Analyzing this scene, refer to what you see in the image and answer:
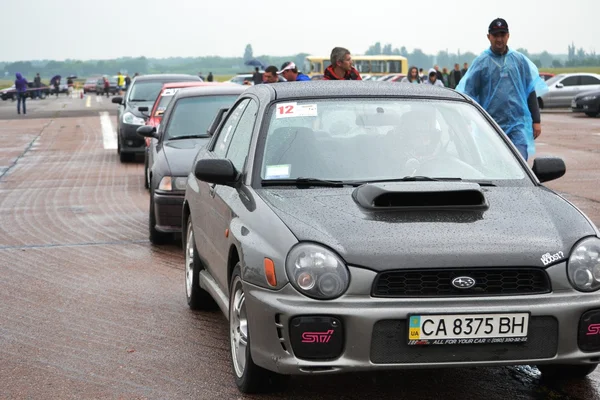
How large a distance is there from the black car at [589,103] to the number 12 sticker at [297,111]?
94.1ft

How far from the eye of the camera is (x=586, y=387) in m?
5.18

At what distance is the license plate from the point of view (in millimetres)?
4422

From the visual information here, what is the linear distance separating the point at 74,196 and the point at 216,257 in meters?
8.96

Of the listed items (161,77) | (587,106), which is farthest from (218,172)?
(587,106)

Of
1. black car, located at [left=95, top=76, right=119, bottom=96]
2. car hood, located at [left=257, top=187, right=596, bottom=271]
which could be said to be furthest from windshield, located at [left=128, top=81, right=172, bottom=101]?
black car, located at [left=95, top=76, right=119, bottom=96]

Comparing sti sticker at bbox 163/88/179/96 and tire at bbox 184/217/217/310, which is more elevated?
sti sticker at bbox 163/88/179/96

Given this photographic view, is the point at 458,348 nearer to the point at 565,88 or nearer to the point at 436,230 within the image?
the point at 436,230

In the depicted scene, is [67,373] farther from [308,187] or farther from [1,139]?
[1,139]

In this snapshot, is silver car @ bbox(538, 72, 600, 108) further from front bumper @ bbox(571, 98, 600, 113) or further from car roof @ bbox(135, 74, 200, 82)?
car roof @ bbox(135, 74, 200, 82)

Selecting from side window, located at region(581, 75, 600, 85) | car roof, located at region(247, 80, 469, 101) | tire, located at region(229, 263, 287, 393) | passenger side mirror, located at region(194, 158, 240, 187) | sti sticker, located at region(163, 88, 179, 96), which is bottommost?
tire, located at region(229, 263, 287, 393)

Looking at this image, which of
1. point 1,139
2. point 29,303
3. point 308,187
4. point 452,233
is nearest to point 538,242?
point 452,233

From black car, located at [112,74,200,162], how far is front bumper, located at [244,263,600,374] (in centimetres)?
1504

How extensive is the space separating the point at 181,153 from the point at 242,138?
4457 mm

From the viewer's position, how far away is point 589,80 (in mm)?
38219
